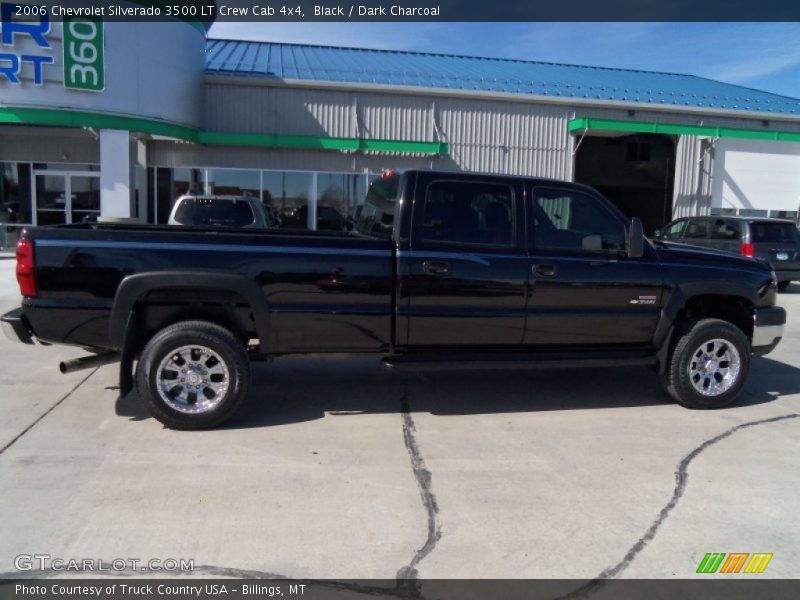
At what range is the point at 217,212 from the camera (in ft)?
36.8

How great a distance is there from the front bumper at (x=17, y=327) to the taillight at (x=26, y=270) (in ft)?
0.78

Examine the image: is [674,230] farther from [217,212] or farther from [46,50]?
[46,50]

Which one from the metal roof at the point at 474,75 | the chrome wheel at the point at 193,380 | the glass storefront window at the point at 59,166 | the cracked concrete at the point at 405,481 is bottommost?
the cracked concrete at the point at 405,481

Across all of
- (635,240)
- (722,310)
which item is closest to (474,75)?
(722,310)

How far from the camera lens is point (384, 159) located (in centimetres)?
1981

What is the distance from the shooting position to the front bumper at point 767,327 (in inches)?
240

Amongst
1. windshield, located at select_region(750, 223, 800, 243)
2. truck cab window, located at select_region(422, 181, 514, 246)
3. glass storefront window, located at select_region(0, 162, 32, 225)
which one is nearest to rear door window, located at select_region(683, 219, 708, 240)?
Result: windshield, located at select_region(750, 223, 800, 243)

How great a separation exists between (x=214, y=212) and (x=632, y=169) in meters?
19.8

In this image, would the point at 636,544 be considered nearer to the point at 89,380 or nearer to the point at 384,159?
the point at 89,380

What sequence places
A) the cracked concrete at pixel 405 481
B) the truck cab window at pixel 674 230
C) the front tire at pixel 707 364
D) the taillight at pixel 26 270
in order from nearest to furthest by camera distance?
the cracked concrete at pixel 405 481 < the taillight at pixel 26 270 < the front tire at pixel 707 364 < the truck cab window at pixel 674 230

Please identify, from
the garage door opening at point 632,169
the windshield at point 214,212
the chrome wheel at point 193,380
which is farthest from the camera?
the garage door opening at point 632,169

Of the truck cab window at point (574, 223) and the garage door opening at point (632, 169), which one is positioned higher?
the garage door opening at point (632, 169)

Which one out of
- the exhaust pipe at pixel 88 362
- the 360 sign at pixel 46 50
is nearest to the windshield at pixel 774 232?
the exhaust pipe at pixel 88 362

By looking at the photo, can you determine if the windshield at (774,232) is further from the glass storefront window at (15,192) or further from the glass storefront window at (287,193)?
the glass storefront window at (15,192)
